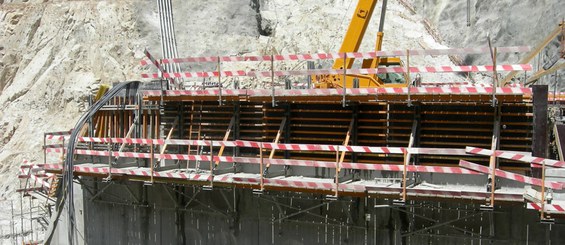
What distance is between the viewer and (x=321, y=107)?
1327 cm

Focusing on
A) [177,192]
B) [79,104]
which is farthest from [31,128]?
[177,192]

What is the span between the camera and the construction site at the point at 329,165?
427 inches

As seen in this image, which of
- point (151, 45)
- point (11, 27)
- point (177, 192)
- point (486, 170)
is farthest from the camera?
point (11, 27)

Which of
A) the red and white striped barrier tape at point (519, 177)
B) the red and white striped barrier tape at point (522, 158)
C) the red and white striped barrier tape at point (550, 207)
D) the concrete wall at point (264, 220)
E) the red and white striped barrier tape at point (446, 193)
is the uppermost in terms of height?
the red and white striped barrier tape at point (522, 158)

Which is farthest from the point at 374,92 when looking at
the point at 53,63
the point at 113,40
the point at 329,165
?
the point at 53,63

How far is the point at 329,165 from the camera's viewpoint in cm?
1139

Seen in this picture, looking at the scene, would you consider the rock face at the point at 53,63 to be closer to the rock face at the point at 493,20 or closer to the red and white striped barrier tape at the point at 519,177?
the rock face at the point at 493,20

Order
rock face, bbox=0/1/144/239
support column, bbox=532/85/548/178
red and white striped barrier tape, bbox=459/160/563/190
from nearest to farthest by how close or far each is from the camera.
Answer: red and white striped barrier tape, bbox=459/160/563/190 < support column, bbox=532/85/548/178 < rock face, bbox=0/1/144/239

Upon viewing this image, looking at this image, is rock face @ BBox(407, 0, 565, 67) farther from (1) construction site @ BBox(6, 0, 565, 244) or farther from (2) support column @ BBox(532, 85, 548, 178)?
(2) support column @ BBox(532, 85, 548, 178)

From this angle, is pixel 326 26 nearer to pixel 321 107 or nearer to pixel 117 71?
pixel 117 71

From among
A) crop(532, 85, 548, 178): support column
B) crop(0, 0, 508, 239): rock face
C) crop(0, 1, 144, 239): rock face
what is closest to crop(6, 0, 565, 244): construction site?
crop(532, 85, 548, 178): support column

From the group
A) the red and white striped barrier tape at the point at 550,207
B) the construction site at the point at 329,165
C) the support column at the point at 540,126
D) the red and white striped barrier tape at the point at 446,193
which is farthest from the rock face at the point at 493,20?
the red and white striped barrier tape at the point at 550,207

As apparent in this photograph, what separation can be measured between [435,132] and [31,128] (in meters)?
25.3

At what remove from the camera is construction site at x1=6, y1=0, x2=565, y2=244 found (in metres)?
10.9
